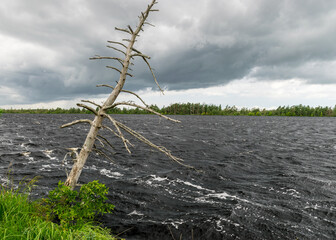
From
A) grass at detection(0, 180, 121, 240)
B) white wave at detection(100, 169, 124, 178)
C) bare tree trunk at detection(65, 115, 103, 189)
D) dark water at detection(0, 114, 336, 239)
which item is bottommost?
white wave at detection(100, 169, 124, 178)

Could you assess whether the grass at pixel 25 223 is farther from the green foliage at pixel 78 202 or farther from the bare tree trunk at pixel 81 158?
the bare tree trunk at pixel 81 158

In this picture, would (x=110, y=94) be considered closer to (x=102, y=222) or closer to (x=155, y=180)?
(x=102, y=222)

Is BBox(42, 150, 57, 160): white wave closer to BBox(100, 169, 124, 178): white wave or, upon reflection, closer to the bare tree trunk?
BBox(100, 169, 124, 178): white wave

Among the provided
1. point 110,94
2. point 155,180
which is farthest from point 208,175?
point 110,94

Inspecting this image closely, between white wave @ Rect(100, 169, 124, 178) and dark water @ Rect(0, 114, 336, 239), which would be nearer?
dark water @ Rect(0, 114, 336, 239)

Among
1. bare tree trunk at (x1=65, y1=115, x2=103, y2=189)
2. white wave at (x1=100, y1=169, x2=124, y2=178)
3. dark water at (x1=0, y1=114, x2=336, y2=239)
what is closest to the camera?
bare tree trunk at (x1=65, y1=115, x2=103, y2=189)

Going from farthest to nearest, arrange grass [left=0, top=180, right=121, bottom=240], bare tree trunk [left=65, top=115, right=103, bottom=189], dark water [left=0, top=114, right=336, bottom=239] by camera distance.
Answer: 1. dark water [left=0, top=114, right=336, bottom=239]
2. bare tree trunk [left=65, top=115, right=103, bottom=189]
3. grass [left=0, top=180, right=121, bottom=240]

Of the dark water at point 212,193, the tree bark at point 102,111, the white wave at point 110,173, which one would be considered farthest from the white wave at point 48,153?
the tree bark at point 102,111

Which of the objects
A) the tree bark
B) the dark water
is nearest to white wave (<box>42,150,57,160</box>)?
the dark water

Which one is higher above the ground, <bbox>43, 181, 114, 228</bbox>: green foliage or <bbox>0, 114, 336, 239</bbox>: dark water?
<bbox>43, 181, 114, 228</bbox>: green foliage

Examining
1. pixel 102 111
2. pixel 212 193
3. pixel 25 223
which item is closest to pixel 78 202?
pixel 25 223

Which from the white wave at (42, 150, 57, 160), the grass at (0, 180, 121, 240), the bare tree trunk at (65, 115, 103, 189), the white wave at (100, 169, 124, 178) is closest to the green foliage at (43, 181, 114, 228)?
the grass at (0, 180, 121, 240)

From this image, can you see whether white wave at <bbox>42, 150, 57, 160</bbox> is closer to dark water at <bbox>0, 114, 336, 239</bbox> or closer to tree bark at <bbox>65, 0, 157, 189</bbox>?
dark water at <bbox>0, 114, 336, 239</bbox>

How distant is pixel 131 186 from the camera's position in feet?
45.3
